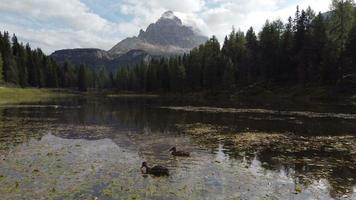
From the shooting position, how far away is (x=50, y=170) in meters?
24.7

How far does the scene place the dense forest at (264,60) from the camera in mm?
101312

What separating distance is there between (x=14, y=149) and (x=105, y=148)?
7.66 metres

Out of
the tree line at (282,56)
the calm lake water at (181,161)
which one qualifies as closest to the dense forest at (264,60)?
the tree line at (282,56)

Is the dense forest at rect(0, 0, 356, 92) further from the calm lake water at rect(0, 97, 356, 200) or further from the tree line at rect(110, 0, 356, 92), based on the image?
the calm lake water at rect(0, 97, 356, 200)

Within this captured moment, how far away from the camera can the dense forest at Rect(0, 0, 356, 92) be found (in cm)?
10131

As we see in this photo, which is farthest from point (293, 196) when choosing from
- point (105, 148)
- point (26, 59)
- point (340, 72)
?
point (26, 59)

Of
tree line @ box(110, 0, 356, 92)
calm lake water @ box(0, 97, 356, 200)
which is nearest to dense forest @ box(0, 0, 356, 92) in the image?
tree line @ box(110, 0, 356, 92)

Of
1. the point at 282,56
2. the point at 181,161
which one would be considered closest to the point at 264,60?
the point at 282,56

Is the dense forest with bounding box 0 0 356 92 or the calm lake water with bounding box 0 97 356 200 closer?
the calm lake water with bounding box 0 97 356 200

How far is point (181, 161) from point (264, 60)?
110 metres

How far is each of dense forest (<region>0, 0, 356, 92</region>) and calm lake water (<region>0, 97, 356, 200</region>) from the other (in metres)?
57.6

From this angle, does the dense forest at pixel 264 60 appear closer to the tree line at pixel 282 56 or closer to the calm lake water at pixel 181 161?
the tree line at pixel 282 56

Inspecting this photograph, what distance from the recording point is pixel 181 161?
93.1ft

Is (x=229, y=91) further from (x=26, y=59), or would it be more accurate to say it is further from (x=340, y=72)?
(x=26, y=59)
